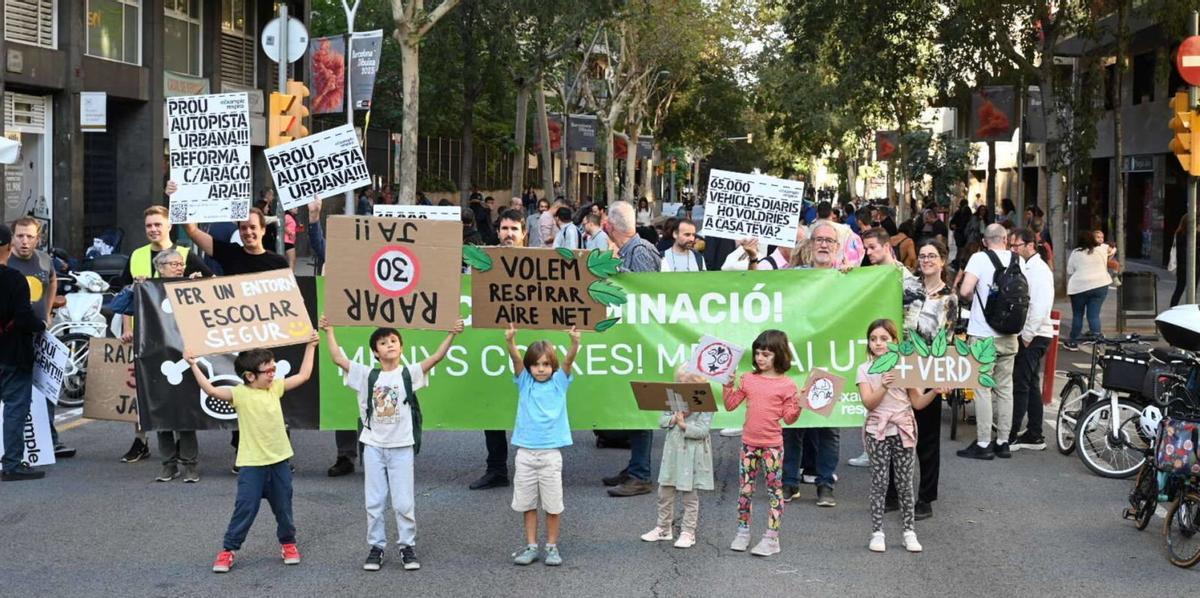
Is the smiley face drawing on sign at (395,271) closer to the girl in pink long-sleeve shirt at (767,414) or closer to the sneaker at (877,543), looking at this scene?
the girl in pink long-sleeve shirt at (767,414)

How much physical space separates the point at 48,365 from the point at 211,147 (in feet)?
10.3

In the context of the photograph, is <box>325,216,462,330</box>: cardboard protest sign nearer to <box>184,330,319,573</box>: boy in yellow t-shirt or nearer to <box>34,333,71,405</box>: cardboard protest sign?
<box>184,330,319,573</box>: boy in yellow t-shirt

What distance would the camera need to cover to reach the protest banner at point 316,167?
13.2 meters

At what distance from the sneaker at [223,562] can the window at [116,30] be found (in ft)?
71.5

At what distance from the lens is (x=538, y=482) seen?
805 cm

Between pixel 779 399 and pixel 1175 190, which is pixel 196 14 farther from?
pixel 779 399

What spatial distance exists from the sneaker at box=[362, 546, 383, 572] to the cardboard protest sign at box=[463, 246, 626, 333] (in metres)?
1.61

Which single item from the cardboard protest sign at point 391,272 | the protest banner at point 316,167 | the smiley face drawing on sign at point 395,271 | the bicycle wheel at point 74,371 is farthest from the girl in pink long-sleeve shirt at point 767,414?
the bicycle wheel at point 74,371

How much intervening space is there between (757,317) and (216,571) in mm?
4152

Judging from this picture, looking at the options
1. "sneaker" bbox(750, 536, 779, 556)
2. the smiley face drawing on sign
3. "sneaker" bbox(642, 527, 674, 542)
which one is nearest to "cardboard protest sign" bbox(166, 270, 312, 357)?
the smiley face drawing on sign

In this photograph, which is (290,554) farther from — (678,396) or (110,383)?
(110,383)

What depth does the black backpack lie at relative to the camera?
11375mm

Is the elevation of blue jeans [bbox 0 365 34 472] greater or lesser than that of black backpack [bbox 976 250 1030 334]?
lesser

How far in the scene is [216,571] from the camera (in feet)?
25.9
